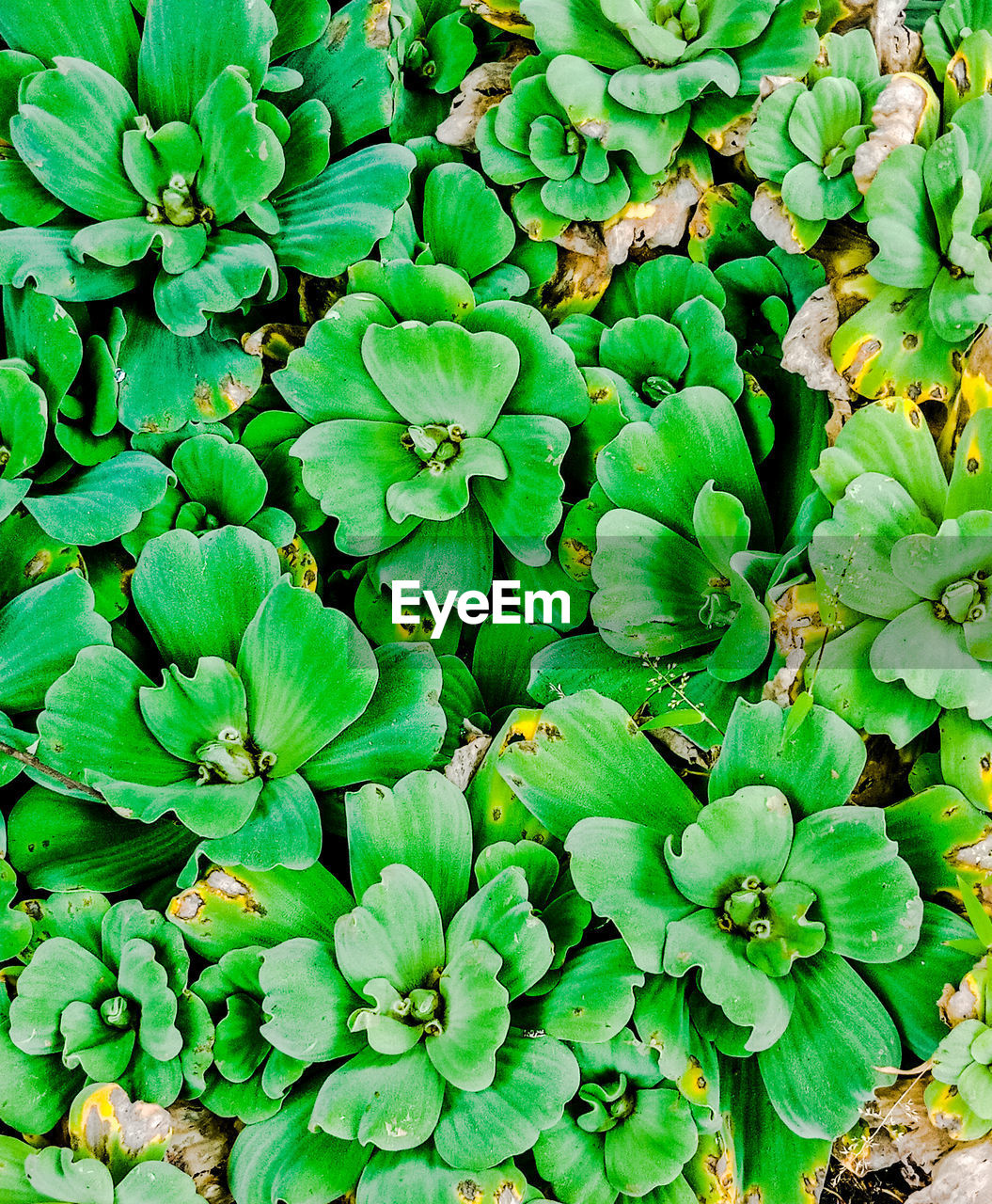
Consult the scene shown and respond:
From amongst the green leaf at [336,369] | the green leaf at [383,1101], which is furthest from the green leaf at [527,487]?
the green leaf at [383,1101]

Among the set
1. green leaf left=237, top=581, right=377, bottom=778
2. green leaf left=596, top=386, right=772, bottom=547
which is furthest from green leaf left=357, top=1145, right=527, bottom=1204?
green leaf left=596, top=386, right=772, bottom=547

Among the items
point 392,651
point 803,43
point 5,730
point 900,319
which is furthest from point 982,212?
point 5,730

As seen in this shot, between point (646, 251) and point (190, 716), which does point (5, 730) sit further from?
point (646, 251)

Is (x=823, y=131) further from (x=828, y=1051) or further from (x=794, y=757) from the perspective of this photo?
(x=828, y=1051)

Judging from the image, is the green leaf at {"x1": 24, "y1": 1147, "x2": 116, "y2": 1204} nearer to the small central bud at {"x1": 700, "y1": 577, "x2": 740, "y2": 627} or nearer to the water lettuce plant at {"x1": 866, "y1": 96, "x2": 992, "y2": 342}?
the small central bud at {"x1": 700, "y1": 577, "x2": 740, "y2": 627}

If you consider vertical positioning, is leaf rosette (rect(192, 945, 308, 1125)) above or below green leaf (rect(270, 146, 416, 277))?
below

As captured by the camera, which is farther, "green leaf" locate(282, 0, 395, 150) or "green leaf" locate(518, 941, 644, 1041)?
"green leaf" locate(282, 0, 395, 150)

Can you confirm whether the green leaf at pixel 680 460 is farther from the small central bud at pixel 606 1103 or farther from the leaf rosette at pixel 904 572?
the small central bud at pixel 606 1103
